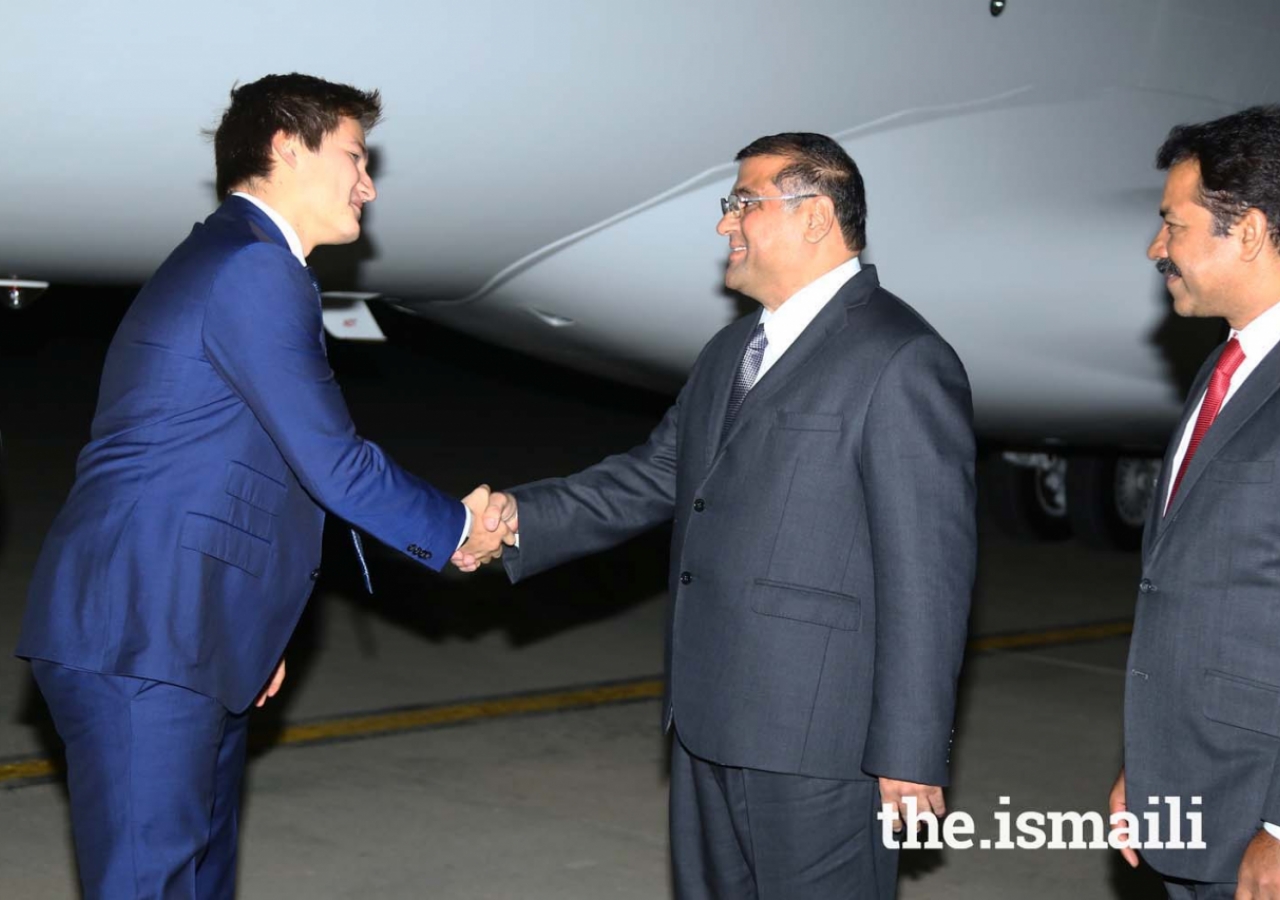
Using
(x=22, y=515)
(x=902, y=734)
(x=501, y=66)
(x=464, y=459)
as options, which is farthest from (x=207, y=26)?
(x=464, y=459)

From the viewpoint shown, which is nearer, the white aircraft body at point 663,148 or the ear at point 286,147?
the ear at point 286,147

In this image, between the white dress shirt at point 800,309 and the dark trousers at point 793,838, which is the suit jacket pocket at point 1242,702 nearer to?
the dark trousers at point 793,838

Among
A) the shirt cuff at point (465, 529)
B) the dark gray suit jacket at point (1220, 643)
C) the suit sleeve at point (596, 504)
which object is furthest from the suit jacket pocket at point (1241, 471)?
the shirt cuff at point (465, 529)

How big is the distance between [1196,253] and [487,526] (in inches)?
52.0

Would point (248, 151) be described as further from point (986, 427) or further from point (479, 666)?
point (986, 427)

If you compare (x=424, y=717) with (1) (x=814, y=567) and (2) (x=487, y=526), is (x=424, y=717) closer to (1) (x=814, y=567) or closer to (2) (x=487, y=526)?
(2) (x=487, y=526)

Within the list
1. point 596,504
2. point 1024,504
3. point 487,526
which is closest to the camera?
point 487,526

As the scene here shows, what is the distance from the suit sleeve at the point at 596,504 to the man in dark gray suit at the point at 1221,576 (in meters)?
1.02

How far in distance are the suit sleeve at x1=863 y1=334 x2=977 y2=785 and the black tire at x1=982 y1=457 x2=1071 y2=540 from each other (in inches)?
226

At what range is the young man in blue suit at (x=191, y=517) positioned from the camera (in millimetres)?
2340

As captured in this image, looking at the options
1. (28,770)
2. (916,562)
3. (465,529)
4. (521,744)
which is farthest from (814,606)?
(28,770)

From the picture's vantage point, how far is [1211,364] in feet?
7.85

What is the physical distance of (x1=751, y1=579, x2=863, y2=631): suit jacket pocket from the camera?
2445 mm

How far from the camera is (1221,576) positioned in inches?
84.5
